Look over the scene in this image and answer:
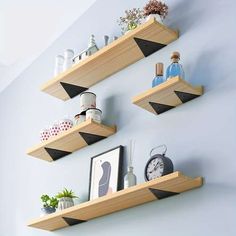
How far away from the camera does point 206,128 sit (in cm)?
193

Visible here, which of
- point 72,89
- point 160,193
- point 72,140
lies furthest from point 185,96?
point 72,89

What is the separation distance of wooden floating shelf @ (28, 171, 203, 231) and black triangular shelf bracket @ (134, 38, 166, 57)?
0.70 metres

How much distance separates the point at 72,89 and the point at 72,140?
1.13 feet

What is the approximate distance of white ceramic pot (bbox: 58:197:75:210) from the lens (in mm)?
2332

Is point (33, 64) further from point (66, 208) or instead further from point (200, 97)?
point (200, 97)

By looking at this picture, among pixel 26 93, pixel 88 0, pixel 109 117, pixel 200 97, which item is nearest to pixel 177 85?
pixel 200 97

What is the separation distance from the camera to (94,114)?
7.68 ft

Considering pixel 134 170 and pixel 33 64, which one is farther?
pixel 33 64

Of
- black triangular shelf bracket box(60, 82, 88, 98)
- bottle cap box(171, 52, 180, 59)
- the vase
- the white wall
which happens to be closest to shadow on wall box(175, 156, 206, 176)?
the white wall

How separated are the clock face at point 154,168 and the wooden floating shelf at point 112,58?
0.59 meters

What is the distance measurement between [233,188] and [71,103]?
1.24m

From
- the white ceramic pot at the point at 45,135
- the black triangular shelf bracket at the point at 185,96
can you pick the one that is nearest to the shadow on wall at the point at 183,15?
the black triangular shelf bracket at the point at 185,96

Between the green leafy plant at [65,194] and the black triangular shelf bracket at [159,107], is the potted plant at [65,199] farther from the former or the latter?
the black triangular shelf bracket at [159,107]

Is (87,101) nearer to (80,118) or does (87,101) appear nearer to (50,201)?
(80,118)
